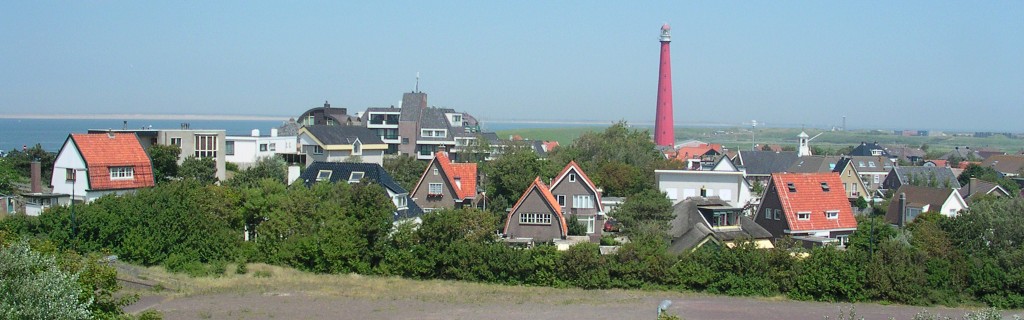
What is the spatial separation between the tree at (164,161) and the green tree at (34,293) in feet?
91.4

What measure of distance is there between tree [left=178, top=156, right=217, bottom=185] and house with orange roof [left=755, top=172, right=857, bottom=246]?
2370 centimetres

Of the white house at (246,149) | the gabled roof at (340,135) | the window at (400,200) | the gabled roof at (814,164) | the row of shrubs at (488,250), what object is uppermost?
the gabled roof at (340,135)

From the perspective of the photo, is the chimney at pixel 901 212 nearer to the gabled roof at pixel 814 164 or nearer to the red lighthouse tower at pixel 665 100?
the gabled roof at pixel 814 164

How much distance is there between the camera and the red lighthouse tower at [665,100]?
9738cm

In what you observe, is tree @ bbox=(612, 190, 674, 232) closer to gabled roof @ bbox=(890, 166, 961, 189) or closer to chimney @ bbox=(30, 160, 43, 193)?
chimney @ bbox=(30, 160, 43, 193)

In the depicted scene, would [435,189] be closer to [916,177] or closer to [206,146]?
[206,146]

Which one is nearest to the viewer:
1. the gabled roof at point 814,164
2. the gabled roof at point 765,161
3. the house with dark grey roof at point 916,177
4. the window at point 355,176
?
the window at point 355,176

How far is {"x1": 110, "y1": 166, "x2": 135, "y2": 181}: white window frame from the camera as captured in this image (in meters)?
38.0

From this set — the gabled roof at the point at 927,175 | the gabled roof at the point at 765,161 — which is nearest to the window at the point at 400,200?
the gabled roof at the point at 927,175

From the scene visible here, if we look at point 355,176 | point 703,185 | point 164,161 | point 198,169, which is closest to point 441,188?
point 355,176

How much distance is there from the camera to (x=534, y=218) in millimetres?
35250

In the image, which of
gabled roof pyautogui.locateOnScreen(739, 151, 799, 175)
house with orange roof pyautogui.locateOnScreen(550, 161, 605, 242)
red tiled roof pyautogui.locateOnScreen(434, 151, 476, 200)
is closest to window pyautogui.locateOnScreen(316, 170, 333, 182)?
red tiled roof pyautogui.locateOnScreen(434, 151, 476, 200)

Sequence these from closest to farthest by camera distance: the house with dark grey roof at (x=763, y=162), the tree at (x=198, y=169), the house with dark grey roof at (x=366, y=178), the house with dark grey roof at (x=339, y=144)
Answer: the house with dark grey roof at (x=366, y=178) → the tree at (x=198, y=169) → the house with dark grey roof at (x=339, y=144) → the house with dark grey roof at (x=763, y=162)

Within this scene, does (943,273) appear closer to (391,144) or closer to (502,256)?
(502,256)
